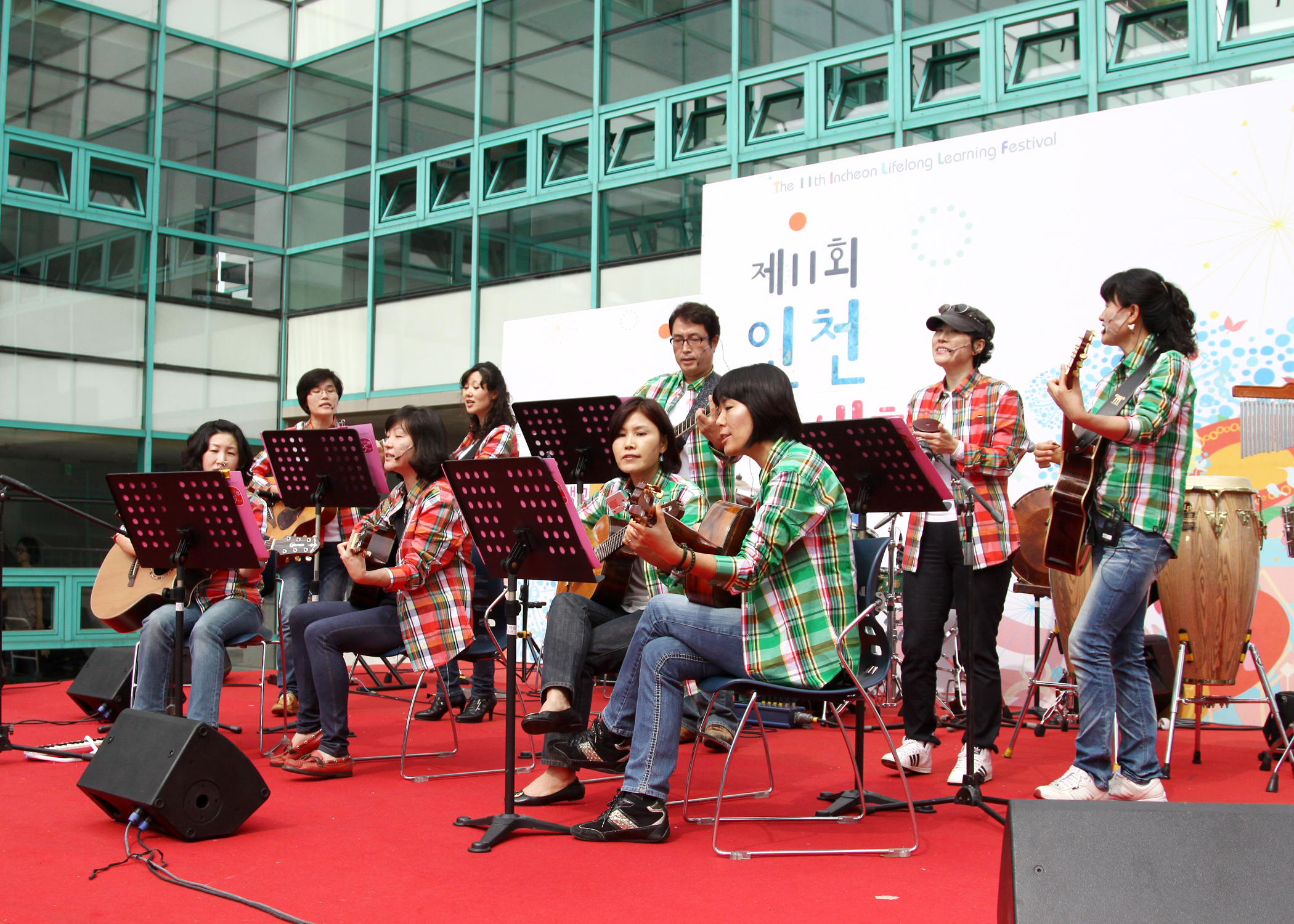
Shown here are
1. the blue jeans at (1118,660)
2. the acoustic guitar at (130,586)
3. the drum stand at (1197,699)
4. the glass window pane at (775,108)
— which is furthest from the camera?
the glass window pane at (775,108)

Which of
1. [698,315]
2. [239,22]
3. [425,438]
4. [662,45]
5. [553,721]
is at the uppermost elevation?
[239,22]

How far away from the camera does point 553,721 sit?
3.62m

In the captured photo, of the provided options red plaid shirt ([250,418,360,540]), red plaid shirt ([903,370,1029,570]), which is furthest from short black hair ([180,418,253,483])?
red plaid shirt ([903,370,1029,570])

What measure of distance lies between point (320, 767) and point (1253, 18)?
6.72 meters

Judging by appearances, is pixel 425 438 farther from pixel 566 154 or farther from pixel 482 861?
pixel 566 154

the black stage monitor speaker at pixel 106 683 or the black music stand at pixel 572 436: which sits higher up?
the black music stand at pixel 572 436

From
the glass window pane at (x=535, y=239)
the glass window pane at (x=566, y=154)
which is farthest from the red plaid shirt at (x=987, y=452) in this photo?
the glass window pane at (x=566, y=154)

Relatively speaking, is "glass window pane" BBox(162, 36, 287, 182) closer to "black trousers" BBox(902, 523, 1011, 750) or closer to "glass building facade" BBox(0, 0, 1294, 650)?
"glass building facade" BBox(0, 0, 1294, 650)

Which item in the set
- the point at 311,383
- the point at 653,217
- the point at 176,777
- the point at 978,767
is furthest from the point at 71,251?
the point at 978,767

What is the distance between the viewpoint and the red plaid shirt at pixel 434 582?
14.2 ft

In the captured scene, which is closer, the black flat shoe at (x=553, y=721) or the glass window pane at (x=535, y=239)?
the black flat shoe at (x=553, y=721)

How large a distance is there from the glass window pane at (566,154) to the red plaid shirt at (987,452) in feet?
20.7

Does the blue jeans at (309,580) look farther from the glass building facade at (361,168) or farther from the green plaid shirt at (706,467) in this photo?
→ the glass building facade at (361,168)

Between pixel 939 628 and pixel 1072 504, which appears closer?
pixel 1072 504
